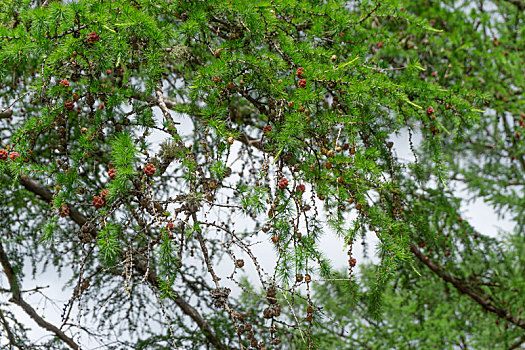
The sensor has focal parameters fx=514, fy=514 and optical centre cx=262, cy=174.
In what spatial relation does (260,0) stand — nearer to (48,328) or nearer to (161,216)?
(161,216)

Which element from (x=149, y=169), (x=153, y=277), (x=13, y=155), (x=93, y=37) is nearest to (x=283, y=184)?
(x=149, y=169)

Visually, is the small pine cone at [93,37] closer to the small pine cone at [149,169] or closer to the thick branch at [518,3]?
the small pine cone at [149,169]

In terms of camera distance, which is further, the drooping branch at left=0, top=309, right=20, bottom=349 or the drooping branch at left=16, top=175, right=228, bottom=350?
the drooping branch at left=0, top=309, right=20, bottom=349

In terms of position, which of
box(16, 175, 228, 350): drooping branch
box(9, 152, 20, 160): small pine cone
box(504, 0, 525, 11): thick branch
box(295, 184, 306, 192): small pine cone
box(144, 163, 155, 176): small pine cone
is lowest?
box(295, 184, 306, 192): small pine cone

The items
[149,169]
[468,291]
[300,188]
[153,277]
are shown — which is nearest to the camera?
[149,169]

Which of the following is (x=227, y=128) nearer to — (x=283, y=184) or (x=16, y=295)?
(x=283, y=184)

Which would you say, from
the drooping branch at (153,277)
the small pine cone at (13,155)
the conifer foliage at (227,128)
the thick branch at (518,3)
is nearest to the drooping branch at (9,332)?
the conifer foliage at (227,128)

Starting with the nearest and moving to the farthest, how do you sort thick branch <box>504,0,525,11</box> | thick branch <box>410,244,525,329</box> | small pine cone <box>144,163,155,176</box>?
small pine cone <box>144,163,155,176</box> → thick branch <box>410,244,525,329</box> → thick branch <box>504,0,525,11</box>

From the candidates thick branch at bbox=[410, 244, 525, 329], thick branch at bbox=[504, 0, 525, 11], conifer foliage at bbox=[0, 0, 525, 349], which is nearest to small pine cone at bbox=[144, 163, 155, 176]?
conifer foliage at bbox=[0, 0, 525, 349]

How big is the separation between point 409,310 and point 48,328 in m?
4.24

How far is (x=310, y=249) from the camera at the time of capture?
6.64 ft

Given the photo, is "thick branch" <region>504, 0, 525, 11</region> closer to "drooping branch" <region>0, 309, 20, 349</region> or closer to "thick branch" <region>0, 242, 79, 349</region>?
"thick branch" <region>0, 242, 79, 349</region>

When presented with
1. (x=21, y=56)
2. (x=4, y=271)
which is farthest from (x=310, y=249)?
(x=4, y=271)

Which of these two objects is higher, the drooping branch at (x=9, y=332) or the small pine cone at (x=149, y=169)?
the drooping branch at (x=9, y=332)
